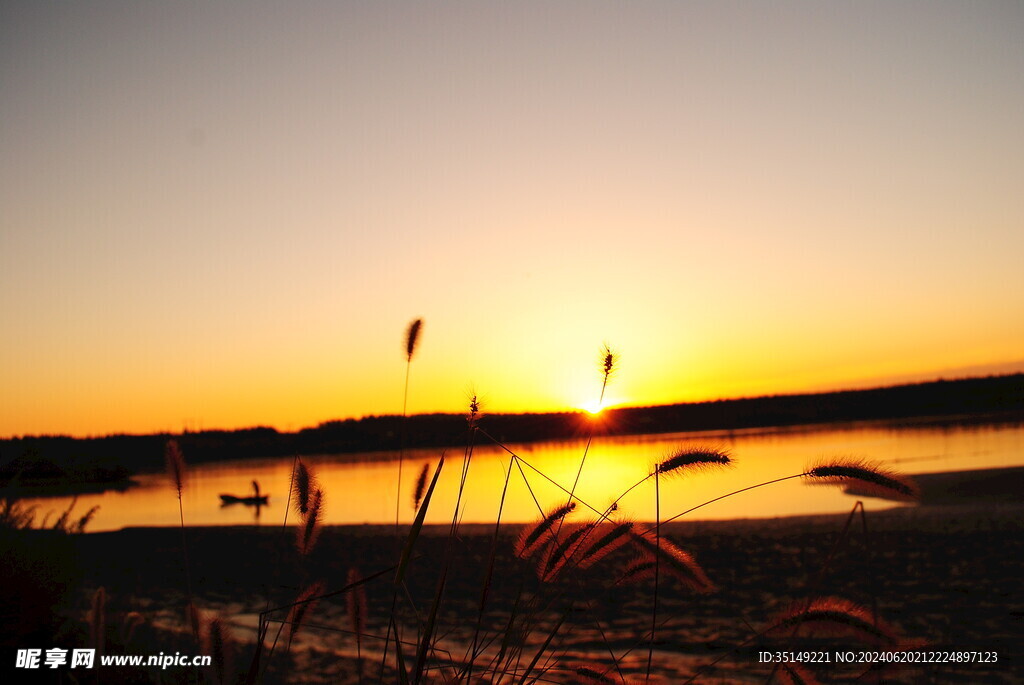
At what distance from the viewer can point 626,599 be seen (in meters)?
7.86

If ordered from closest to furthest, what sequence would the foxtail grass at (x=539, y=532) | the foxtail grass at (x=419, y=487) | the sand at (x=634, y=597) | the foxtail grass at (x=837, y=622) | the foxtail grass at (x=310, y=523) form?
the foxtail grass at (x=837, y=622)
the foxtail grass at (x=539, y=532)
the foxtail grass at (x=310, y=523)
the foxtail grass at (x=419, y=487)
the sand at (x=634, y=597)

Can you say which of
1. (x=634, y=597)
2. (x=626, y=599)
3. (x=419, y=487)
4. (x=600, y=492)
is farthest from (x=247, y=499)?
(x=419, y=487)

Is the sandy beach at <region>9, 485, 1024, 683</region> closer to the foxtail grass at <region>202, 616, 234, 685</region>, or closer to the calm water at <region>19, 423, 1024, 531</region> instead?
the foxtail grass at <region>202, 616, 234, 685</region>

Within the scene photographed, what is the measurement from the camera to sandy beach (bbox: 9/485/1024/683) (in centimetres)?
437

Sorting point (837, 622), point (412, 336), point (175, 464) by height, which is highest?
point (412, 336)

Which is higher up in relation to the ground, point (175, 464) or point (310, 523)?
point (175, 464)

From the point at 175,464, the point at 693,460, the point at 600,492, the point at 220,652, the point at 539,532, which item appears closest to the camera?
the point at 220,652

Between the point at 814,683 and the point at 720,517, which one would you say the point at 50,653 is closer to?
the point at 814,683

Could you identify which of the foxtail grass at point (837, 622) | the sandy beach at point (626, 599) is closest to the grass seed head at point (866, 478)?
the sandy beach at point (626, 599)

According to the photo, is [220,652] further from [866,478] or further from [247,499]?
[247,499]

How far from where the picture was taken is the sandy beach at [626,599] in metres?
4.37

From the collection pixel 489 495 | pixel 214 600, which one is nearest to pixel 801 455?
pixel 489 495

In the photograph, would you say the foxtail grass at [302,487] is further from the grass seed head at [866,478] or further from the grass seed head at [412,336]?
the grass seed head at [866,478]

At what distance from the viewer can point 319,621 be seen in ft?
25.2
